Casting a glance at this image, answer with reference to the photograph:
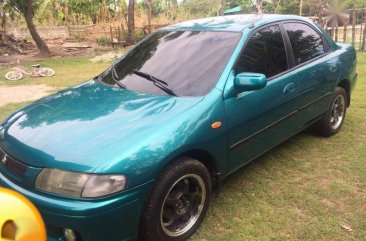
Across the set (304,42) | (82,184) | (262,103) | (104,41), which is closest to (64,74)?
(304,42)

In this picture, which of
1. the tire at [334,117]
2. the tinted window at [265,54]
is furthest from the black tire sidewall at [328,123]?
the tinted window at [265,54]

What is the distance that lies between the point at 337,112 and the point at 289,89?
1.63 meters

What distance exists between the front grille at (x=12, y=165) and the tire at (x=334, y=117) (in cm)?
358

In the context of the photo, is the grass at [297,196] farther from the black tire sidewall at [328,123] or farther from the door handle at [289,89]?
the door handle at [289,89]

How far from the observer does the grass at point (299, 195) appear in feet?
10.1

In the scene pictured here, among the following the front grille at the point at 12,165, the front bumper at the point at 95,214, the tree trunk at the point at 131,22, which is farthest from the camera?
the tree trunk at the point at 131,22

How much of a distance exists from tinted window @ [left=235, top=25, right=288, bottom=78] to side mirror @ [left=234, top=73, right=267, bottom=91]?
201mm

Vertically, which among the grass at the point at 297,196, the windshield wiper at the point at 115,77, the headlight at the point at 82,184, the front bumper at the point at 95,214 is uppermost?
the windshield wiper at the point at 115,77

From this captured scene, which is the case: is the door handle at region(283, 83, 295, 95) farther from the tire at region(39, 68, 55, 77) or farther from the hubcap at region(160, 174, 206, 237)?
the tire at region(39, 68, 55, 77)

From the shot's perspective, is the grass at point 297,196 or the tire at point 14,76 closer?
the grass at point 297,196

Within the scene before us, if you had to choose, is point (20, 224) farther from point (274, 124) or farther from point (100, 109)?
point (274, 124)

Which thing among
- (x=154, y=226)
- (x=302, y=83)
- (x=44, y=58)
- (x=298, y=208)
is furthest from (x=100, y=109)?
(x=44, y=58)

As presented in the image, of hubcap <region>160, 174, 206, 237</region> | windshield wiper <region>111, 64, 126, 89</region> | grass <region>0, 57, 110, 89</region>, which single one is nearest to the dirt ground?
grass <region>0, 57, 110, 89</region>

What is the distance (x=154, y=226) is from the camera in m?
2.67
